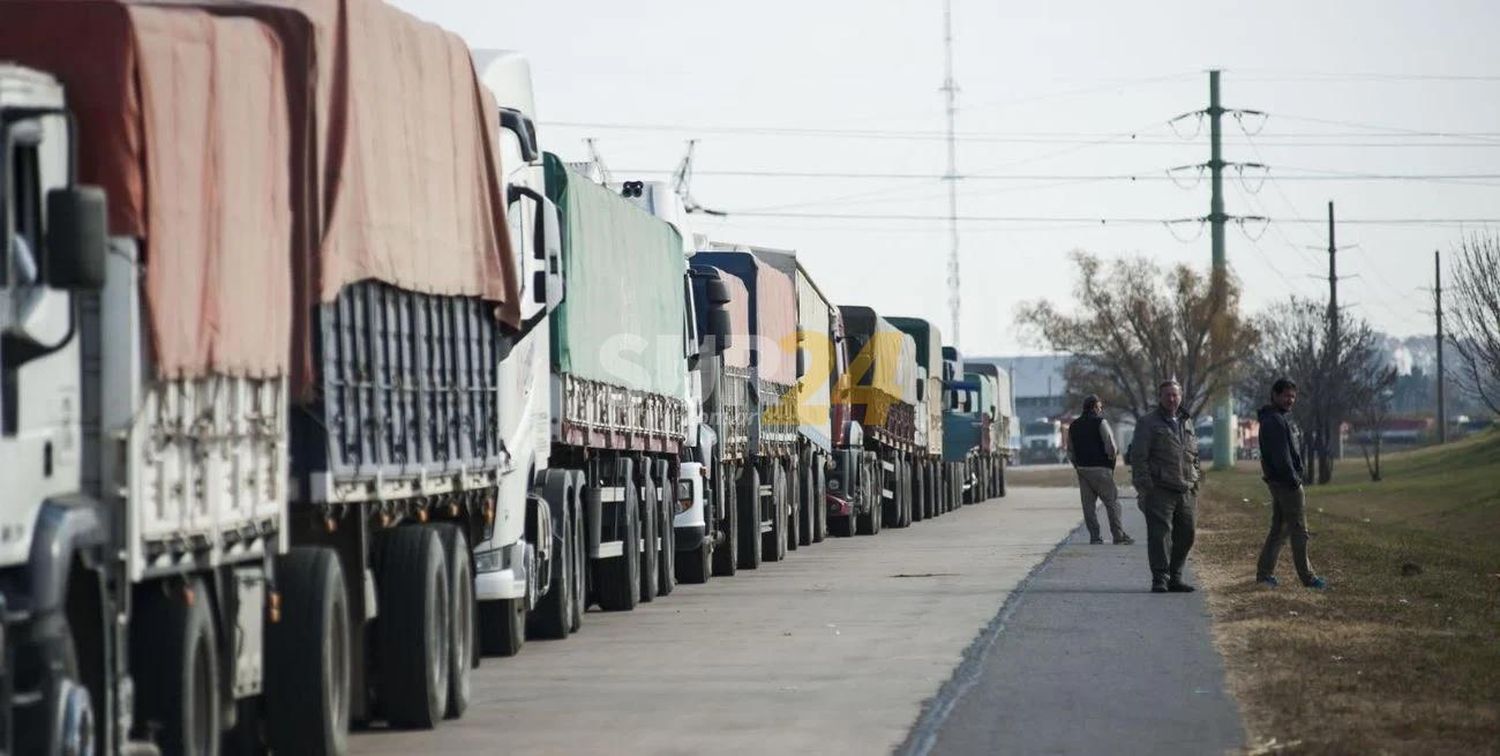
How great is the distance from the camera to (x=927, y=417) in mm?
53844

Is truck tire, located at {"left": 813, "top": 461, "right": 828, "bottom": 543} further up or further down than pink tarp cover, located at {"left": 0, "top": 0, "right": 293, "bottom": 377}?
further down

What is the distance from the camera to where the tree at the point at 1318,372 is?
295ft

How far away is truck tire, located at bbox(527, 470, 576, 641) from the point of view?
64.7 feet

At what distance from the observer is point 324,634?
11.6 m

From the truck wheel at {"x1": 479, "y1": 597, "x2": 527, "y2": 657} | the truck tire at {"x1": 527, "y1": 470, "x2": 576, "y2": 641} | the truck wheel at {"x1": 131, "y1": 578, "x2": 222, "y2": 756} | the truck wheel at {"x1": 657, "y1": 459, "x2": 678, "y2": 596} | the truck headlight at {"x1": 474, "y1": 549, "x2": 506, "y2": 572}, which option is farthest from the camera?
the truck wheel at {"x1": 657, "y1": 459, "x2": 678, "y2": 596}

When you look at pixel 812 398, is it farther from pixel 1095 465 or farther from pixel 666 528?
pixel 666 528

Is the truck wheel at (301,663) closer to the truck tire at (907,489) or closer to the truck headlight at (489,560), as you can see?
the truck headlight at (489,560)

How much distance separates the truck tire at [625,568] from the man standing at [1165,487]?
4435 mm

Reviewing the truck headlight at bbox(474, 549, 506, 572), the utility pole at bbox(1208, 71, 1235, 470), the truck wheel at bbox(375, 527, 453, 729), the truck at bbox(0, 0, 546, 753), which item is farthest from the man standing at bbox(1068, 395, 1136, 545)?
the utility pole at bbox(1208, 71, 1235, 470)

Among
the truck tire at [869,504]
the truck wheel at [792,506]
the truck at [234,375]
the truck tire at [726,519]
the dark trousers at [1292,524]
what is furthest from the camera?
the truck tire at [869,504]

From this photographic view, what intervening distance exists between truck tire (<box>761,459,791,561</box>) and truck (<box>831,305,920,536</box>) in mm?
8210

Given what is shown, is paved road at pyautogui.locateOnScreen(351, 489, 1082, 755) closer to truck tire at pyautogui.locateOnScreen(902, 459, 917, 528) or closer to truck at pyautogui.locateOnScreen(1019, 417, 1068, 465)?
truck tire at pyautogui.locateOnScreen(902, 459, 917, 528)

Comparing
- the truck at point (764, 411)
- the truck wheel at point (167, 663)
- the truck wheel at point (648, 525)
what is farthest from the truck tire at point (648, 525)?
the truck wheel at point (167, 663)

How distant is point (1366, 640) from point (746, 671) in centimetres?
422
